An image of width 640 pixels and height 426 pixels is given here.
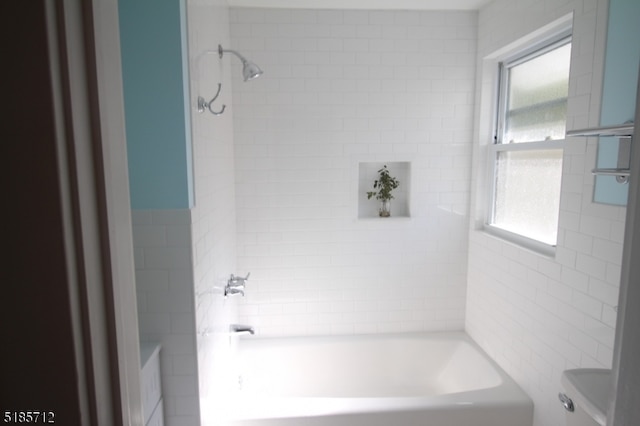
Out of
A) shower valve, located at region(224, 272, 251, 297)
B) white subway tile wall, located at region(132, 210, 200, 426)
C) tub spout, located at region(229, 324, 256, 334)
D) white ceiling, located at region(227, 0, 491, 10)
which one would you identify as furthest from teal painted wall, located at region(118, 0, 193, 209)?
white ceiling, located at region(227, 0, 491, 10)

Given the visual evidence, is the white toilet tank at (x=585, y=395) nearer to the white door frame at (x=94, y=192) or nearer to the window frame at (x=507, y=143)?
the window frame at (x=507, y=143)

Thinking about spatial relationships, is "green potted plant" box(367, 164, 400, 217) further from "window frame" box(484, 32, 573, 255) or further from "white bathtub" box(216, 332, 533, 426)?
"white bathtub" box(216, 332, 533, 426)

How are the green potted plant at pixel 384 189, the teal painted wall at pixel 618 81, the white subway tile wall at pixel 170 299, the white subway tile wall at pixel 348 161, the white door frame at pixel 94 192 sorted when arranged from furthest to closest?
the green potted plant at pixel 384 189 < the white subway tile wall at pixel 348 161 < the white subway tile wall at pixel 170 299 < the teal painted wall at pixel 618 81 < the white door frame at pixel 94 192

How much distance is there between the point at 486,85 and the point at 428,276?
4.88ft

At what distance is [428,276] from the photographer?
10.0ft

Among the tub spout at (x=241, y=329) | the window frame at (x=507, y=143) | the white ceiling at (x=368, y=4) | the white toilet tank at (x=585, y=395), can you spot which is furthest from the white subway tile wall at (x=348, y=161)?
the white toilet tank at (x=585, y=395)

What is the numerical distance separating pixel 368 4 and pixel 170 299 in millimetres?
2289

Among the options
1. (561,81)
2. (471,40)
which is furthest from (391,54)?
(561,81)

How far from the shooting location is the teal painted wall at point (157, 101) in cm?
152

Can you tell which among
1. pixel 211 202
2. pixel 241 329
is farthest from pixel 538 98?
pixel 241 329

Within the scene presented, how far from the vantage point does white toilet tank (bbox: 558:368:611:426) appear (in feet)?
3.77

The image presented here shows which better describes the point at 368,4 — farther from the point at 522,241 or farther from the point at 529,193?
the point at 522,241

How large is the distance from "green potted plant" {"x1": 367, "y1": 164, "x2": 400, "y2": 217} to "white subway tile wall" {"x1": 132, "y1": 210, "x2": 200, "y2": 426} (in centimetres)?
171

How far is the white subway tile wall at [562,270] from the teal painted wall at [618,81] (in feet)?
0.15
